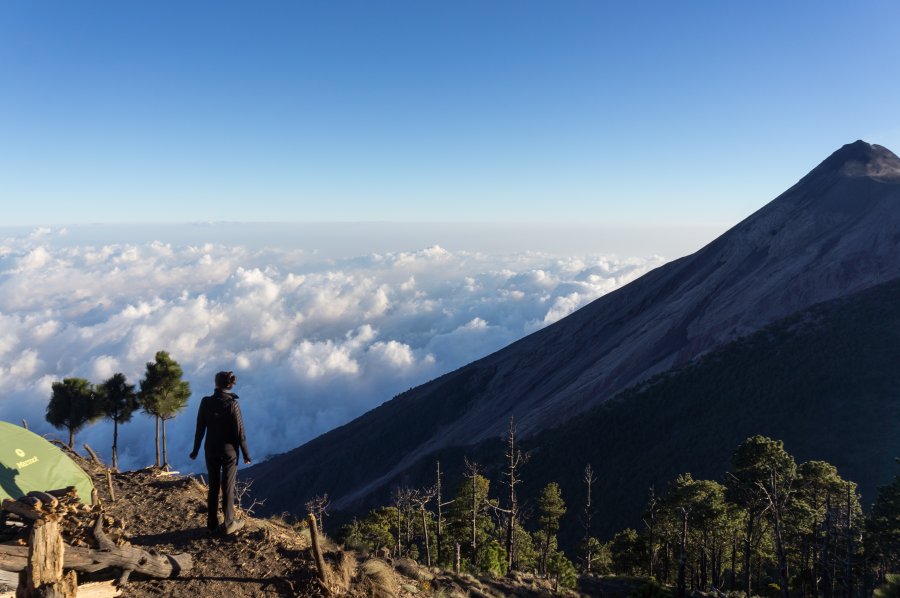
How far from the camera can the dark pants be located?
957cm

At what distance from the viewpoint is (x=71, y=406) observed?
2589 centimetres

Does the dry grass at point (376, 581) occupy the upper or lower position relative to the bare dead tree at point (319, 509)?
upper

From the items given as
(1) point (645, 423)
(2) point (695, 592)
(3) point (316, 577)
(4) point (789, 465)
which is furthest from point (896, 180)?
(3) point (316, 577)

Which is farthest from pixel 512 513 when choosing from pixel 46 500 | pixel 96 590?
pixel 96 590

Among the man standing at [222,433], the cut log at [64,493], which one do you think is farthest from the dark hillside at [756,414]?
the cut log at [64,493]

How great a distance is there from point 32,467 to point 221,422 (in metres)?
5.22

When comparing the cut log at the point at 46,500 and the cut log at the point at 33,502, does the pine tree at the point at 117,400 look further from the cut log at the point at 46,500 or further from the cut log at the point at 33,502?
the cut log at the point at 33,502

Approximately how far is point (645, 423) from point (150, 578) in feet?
194

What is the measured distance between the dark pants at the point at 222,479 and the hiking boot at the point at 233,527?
7cm

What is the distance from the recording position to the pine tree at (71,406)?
1007 inches

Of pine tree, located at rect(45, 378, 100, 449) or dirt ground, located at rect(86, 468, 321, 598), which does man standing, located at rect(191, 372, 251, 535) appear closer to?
dirt ground, located at rect(86, 468, 321, 598)

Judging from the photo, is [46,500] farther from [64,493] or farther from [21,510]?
[64,493]

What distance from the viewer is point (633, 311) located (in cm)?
9106

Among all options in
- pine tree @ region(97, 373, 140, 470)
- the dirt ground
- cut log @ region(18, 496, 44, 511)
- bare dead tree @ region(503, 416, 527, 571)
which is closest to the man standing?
the dirt ground
